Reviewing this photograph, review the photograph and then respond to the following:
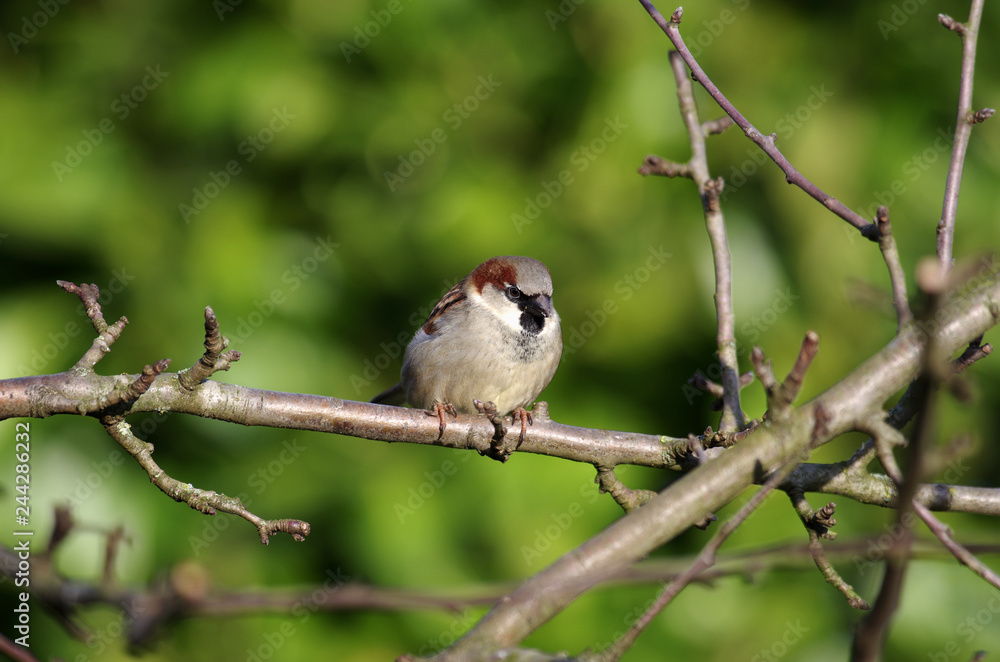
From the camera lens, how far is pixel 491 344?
2.97 metres

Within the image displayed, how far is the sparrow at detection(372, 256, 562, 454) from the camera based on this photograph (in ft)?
9.59

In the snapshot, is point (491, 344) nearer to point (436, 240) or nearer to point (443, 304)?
point (443, 304)

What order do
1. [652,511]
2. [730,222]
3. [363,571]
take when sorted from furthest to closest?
1. [730,222]
2. [363,571]
3. [652,511]

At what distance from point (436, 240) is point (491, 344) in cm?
40

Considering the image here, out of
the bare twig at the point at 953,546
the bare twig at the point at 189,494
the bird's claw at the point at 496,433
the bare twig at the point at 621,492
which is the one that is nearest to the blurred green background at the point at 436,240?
the bird's claw at the point at 496,433

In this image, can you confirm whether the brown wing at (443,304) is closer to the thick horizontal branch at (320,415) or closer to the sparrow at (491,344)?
the sparrow at (491,344)

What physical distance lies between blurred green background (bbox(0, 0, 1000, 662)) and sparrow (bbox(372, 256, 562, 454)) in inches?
3.2

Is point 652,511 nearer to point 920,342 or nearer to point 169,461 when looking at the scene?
point 920,342

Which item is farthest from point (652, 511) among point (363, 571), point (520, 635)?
point (363, 571)

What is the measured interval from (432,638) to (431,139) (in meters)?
1.62

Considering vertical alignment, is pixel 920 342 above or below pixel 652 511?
above

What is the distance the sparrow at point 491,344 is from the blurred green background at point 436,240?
80 mm

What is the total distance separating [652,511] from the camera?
128cm

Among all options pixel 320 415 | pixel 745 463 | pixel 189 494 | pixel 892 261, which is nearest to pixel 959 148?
pixel 892 261
